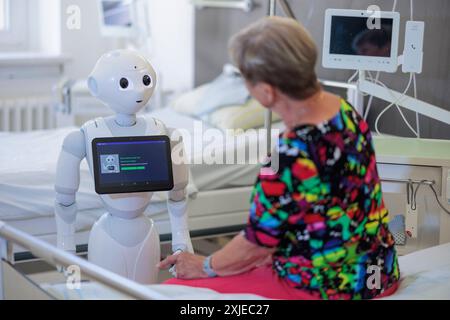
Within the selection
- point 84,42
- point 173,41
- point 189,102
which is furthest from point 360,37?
point 84,42

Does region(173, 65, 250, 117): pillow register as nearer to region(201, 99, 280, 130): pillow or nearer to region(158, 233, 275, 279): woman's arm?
region(201, 99, 280, 130): pillow

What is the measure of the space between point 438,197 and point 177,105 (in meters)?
1.85

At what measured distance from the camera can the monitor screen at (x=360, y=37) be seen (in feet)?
9.70

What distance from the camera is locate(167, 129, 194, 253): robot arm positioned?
2525 millimetres

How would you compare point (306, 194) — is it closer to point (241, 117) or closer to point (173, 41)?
point (241, 117)

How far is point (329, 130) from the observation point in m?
1.79

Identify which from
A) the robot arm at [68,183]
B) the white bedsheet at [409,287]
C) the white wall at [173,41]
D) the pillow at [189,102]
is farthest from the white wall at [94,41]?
the white bedsheet at [409,287]

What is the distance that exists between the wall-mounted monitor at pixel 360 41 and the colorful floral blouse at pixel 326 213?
111 cm

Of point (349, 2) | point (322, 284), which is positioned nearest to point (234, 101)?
point (349, 2)

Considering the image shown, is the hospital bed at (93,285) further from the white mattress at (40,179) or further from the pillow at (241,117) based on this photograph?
the pillow at (241,117)

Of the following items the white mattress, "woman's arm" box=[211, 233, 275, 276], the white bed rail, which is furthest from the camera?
the white mattress

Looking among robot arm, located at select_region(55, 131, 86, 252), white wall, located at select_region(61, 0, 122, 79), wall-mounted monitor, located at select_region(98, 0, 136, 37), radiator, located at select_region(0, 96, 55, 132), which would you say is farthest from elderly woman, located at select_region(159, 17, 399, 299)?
white wall, located at select_region(61, 0, 122, 79)

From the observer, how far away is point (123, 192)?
2373mm
